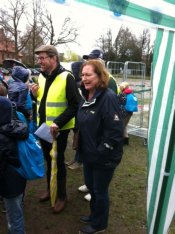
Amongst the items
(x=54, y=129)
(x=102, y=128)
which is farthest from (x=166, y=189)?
(x=54, y=129)

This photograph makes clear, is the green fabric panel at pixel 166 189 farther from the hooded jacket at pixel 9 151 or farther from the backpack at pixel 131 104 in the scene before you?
the backpack at pixel 131 104

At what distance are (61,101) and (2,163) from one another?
1.16 m

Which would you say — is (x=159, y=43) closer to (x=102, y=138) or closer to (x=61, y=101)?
(x=102, y=138)

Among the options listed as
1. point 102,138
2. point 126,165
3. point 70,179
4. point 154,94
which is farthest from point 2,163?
point 126,165

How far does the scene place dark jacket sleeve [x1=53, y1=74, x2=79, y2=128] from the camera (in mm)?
3229

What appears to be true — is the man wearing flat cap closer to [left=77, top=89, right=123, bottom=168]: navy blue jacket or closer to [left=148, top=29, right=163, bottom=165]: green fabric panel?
[left=77, top=89, right=123, bottom=168]: navy blue jacket

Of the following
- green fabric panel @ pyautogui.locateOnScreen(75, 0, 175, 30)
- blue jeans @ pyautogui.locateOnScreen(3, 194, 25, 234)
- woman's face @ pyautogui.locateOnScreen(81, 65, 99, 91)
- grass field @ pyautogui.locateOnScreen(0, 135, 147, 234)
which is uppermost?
green fabric panel @ pyautogui.locateOnScreen(75, 0, 175, 30)

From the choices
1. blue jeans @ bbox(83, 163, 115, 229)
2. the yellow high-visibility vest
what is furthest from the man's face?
blue jeans @ bbox(83, 163, 115, 229)

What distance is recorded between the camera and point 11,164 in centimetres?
246

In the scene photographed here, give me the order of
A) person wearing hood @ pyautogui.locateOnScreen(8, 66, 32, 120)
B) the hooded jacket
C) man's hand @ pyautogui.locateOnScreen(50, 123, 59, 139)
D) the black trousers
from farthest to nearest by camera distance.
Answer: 1. person wearing hood @ pyautogui.locateOnScreen(8, 66, 32, 120)
2. the black trousers
3. man's hand @ pyautogui.locateOnScreen(50, 123, 59, 139)
4. the hooded jacket

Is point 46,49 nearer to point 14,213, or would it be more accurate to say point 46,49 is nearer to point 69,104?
point 69,104

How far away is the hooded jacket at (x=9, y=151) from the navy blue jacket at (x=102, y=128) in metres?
0.62

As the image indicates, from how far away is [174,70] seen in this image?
6.33 ft

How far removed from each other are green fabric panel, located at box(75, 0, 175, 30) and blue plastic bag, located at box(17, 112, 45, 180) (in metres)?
1.40
